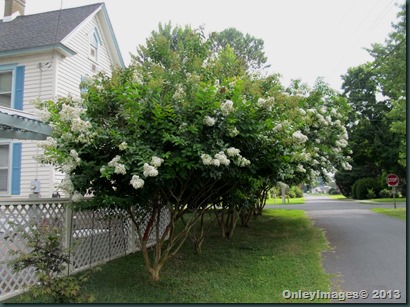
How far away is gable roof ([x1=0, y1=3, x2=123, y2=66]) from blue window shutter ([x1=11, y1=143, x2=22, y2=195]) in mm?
2939

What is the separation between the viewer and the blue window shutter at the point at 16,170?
1065cm

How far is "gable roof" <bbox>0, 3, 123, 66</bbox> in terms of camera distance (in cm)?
1105

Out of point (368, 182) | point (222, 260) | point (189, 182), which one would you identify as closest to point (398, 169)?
point (368, 182)

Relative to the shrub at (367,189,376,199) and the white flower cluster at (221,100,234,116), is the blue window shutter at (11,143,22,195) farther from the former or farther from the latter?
the shrub at (367,189,376,199)

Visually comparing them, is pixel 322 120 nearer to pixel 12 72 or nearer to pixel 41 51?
pixel 41 51

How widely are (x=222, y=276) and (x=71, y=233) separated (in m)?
2.55

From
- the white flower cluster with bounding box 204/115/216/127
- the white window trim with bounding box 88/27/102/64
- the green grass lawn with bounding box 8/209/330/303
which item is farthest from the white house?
the white flower cluster with bounding box 204/115/216/127

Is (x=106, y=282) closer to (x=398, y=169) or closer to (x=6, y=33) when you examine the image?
(x=6, y=33)

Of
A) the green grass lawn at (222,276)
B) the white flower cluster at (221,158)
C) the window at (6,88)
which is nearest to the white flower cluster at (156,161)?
the white flower cluster at (221,158)

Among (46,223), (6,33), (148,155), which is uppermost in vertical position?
(6,33)

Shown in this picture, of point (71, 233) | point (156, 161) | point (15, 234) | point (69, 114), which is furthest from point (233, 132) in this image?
point (71, 233)

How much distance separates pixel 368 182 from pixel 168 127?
3529 centimetres

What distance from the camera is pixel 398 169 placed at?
107 feet

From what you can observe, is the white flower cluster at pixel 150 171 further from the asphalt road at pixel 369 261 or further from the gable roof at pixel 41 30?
the gable roof at pixel 41 30
